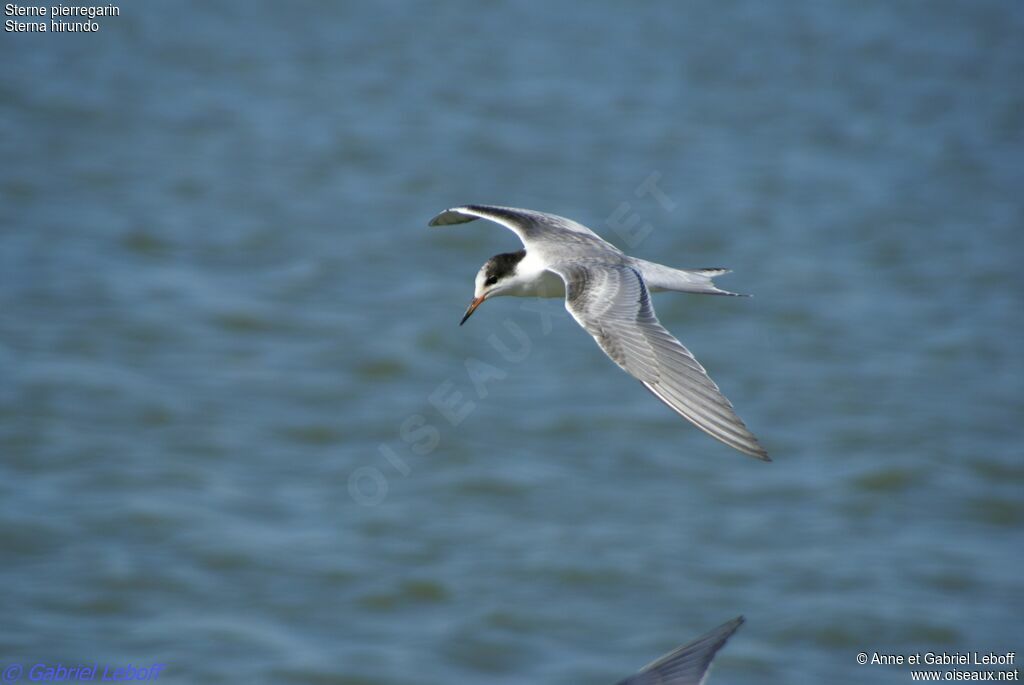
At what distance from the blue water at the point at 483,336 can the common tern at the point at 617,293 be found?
146 inches

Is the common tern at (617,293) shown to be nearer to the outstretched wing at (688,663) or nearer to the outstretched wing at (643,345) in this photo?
the outstretched wing at (643,345)

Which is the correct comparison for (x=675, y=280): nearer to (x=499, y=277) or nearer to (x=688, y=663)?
(x=499, y=277)

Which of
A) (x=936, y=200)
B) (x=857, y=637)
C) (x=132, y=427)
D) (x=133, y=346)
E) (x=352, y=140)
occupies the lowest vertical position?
(x=857, y=637)

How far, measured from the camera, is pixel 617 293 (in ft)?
26.3

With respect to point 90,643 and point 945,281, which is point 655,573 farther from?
point 945,281

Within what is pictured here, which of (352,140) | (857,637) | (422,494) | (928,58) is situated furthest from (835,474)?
(928,58)

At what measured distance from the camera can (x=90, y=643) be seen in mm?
11148

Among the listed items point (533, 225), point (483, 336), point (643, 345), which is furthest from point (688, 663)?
point (483, 336)

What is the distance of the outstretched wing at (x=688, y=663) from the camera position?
10.0 m

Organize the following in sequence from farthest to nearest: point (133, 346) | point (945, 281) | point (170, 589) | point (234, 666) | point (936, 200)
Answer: point (936, 200) → point (945, 281) → point (133, 346) → point (170, 589) → point (234, 666)

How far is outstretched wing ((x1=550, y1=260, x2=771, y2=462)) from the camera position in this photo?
6844 millimetres

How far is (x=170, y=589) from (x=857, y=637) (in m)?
5.90

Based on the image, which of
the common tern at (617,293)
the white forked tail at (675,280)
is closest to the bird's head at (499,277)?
the common tern at (617,293)

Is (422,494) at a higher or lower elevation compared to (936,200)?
lower
